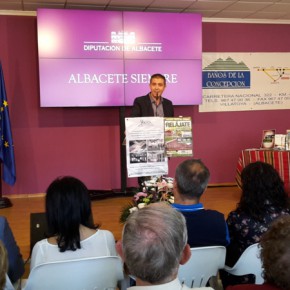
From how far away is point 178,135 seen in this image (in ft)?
10.3

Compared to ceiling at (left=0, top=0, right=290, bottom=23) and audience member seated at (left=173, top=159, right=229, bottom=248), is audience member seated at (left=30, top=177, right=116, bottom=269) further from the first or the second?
ceiling at (left=0, top=0, right=290, bottom=23)

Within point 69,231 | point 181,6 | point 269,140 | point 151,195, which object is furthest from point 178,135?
point 181,6

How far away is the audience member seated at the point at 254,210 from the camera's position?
6.74ft

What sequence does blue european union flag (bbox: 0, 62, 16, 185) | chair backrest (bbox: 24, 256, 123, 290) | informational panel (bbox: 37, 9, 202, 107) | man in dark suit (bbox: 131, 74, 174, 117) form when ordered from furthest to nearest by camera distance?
informational panel (bbox: 37, 9, 202, 107) < blue european union flag (bbox: 0, 62, 16, 185) < man in dark suit (bbox: 131, 74, 174, 117) < chair backrest (bbox: 24, 256, 123, 290)

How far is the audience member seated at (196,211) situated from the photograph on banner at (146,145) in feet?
2.92

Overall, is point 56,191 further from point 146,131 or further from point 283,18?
point 283,18

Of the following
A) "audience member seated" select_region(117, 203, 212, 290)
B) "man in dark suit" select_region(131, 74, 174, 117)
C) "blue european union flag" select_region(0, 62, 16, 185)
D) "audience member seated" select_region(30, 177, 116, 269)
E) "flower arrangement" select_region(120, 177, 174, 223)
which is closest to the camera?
"audience member seated" select_region(117, 203, 212, 290)

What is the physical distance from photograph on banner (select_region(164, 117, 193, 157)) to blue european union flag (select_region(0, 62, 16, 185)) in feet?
9.21

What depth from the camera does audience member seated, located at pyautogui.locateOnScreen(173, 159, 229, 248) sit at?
1909 mm

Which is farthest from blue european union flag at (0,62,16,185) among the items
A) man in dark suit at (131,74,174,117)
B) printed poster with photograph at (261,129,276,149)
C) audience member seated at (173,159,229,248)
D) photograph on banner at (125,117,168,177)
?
audience member seated at (173,159,229,248)

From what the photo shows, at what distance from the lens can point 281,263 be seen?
3.66ft

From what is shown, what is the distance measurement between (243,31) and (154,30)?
162 cm

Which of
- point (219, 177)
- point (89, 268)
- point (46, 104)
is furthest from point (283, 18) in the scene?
point (89, 268)

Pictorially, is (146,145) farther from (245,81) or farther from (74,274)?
(245,81)
